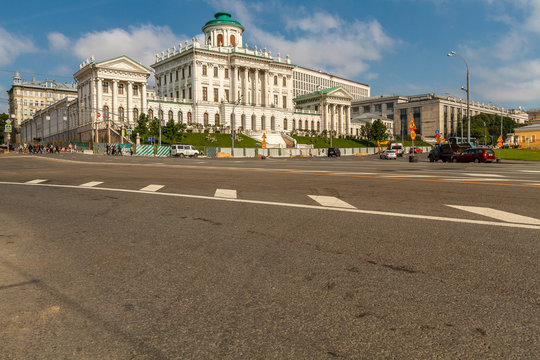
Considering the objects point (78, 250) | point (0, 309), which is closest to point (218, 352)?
point (0, 309)

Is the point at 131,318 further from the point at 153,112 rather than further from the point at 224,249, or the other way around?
the point at 153,112

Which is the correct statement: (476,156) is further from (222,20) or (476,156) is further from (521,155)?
(222,20)

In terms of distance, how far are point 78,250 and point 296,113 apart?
367 feet

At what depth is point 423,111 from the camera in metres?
147

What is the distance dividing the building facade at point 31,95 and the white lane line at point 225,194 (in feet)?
522

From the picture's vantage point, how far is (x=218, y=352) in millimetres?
2477

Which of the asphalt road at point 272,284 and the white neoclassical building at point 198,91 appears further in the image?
the white neoclassical building at point 198,91

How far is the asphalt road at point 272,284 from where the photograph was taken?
2.55 metres

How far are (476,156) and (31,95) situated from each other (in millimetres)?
162076

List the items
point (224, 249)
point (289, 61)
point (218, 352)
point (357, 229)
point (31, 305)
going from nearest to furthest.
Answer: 1. point (218, 352)
2. point (31, 305)
3. point (224, 249)
4. point (357, 229)
5. point (289, 61)

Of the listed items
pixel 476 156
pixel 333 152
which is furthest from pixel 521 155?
pixel 333 152

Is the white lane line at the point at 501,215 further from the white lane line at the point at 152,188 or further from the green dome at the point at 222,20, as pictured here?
the green dome at the point at 222,20

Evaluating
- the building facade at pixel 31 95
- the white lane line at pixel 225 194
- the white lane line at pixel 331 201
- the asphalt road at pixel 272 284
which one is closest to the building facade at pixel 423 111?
the building facade at pixel 31 95

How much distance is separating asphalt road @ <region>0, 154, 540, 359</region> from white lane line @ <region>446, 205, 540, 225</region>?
3 cm
